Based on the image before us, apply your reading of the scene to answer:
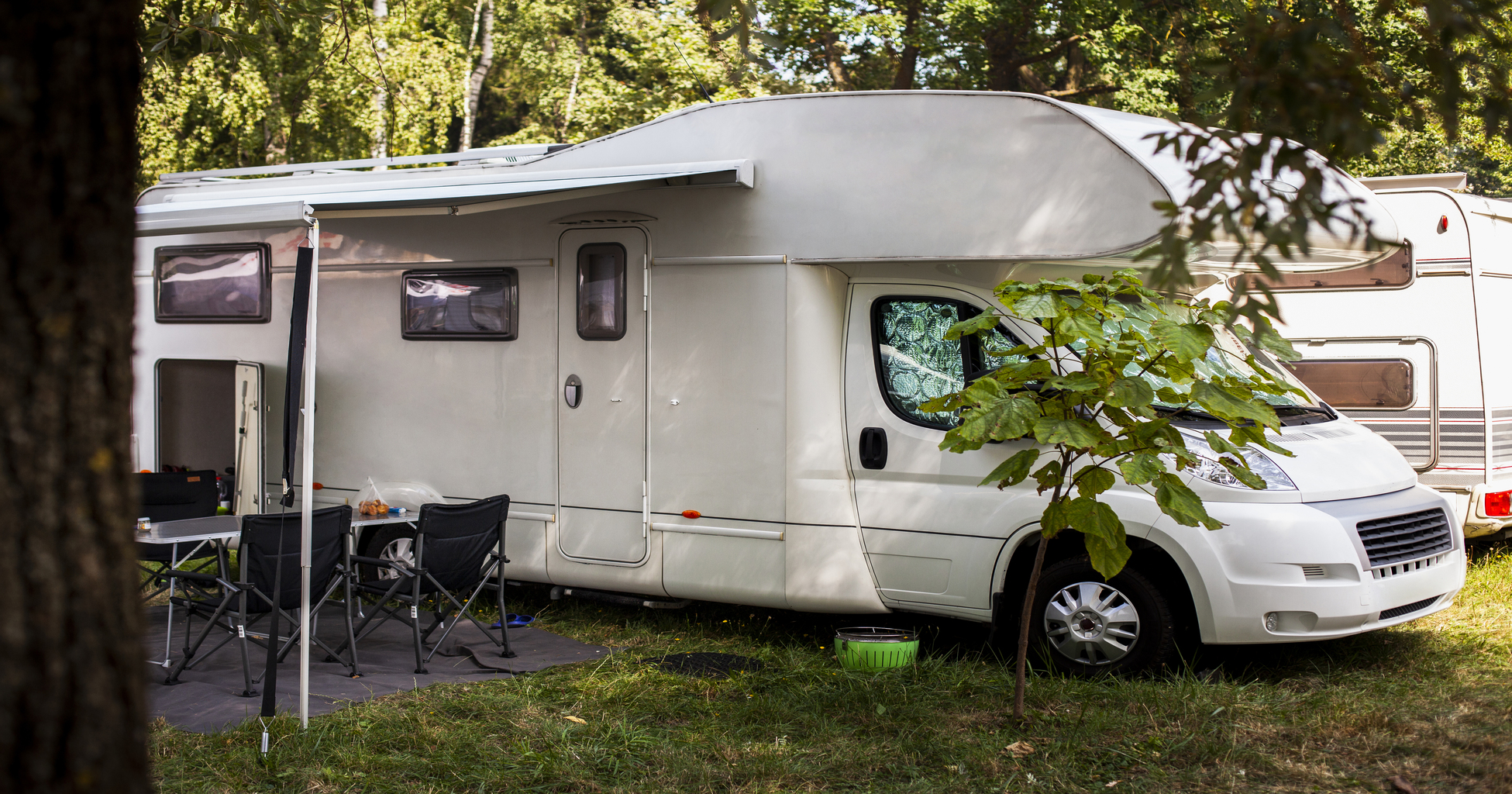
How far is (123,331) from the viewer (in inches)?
62.6

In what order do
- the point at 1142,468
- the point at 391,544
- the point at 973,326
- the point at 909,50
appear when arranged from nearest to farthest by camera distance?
the point at 1142,468 < the point at 973,326 < the point at 391,544 < the point at 909,50

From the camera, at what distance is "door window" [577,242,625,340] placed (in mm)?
6543

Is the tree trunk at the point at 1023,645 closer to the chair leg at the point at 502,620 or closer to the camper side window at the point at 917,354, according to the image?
the camper side window at the point at 917,354

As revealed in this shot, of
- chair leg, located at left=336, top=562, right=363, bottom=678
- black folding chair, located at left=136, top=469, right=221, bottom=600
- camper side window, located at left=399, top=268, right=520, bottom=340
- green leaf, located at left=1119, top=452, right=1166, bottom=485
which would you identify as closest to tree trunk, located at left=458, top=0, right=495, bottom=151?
camper side window, located at left=399, top=268, right=520, bottom=340

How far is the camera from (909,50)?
18.4 m

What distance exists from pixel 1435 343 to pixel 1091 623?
3.40 meters

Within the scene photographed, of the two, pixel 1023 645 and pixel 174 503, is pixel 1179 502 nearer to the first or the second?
pixel 1023 645

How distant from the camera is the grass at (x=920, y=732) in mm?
4316

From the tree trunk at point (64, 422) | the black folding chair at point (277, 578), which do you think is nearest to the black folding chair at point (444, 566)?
the black folding chair at point (277, 578)

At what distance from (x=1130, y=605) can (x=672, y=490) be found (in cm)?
233

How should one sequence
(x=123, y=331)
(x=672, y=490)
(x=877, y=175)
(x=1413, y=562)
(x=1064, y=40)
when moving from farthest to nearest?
(x=1064, y=40) < (x=672, y=490) < (x=877, y=175) < (x=1413, y=562) < (x=123, y=331)

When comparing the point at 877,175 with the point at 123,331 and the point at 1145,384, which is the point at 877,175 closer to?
the point at 1145,384

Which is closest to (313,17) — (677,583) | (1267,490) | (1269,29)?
(677,583)

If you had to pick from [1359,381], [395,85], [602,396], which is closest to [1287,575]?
[1359,381]
